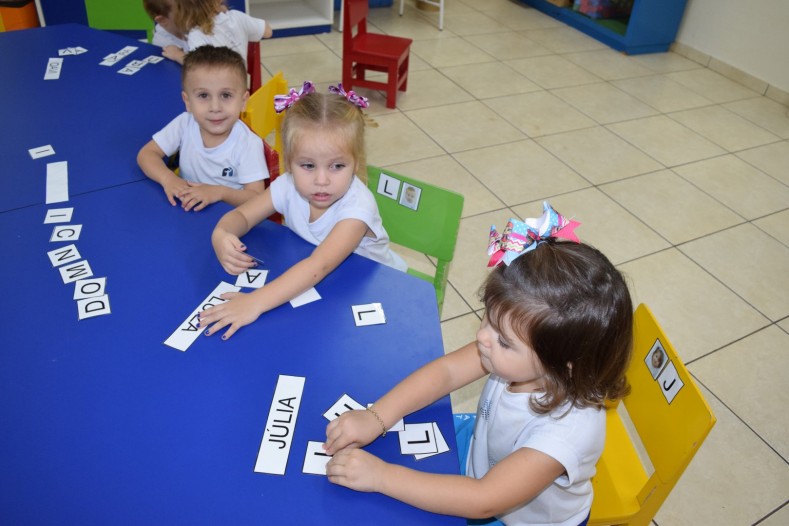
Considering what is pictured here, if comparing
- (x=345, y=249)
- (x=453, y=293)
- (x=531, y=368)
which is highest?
(x=531, y=368)

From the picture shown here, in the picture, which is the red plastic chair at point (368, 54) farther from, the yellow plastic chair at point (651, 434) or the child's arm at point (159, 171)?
the yellow plastic chair at point (651, 434)

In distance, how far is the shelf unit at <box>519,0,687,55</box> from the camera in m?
5.02

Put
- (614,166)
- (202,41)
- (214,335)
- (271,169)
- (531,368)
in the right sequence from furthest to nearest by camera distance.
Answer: (614,166) < (202,41) < (271,169) < (214,335) < (531,368)

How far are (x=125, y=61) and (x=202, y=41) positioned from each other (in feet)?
1.21

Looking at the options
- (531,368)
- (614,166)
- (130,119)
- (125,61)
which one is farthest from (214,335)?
(614,166)

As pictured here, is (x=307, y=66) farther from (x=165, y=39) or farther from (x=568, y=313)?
(x=568, y=313)

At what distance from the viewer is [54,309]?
54.8 inches

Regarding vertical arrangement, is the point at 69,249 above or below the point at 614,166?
above

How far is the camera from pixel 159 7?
2854mm

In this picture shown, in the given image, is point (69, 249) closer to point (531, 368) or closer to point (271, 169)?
point (271, 169)

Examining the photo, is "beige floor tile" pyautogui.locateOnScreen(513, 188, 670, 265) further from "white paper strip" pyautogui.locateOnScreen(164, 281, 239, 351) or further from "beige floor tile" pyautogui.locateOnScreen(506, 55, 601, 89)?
"white paper strip" pyautogui.locateOnScreen(164, 281, 239, 351)

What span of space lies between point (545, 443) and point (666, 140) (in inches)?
141

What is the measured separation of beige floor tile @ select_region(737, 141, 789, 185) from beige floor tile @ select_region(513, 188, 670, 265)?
4.04ft

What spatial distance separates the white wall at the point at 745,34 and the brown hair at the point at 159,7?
4.37 meters
